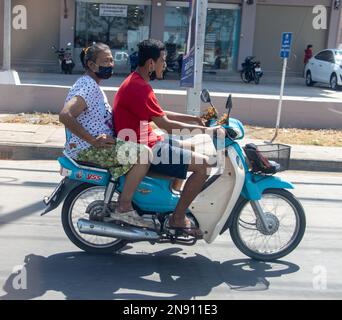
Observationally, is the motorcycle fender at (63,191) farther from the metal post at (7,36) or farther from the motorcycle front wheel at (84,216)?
the metal post at (7,36)

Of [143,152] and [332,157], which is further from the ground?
[143,152]

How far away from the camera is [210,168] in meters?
5.04

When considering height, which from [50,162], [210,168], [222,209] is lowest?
[50,162]

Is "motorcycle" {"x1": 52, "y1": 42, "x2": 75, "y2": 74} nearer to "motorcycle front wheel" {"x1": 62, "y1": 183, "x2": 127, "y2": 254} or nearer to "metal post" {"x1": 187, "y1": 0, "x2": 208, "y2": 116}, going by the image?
"metal post" {"x1": 187, "y1": 0, "x2": 208, "y2": 116}

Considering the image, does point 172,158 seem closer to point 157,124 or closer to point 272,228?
point 157,124

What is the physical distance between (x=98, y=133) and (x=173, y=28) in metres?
22.6

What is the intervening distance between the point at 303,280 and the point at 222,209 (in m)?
0.87

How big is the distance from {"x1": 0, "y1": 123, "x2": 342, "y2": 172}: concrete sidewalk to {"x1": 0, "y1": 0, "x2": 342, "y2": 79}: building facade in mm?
15498

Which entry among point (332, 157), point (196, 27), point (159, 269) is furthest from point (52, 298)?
point (332, 157)

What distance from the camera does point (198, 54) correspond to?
1004cm

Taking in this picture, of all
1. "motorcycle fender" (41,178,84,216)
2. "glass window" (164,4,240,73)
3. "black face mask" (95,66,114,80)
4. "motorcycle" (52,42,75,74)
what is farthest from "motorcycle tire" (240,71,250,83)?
"motorcycle fender" (41,178,84,216)

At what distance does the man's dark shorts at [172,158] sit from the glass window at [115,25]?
2197 centimetres

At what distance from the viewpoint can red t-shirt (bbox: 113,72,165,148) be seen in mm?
4777
